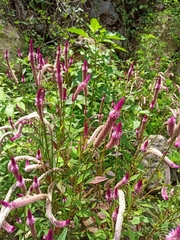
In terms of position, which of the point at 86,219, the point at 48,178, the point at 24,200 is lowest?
the point at 86,219

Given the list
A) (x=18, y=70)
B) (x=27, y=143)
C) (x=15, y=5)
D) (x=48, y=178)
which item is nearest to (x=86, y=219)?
(x=48, y=178)

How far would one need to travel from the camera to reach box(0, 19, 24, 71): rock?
4110mm

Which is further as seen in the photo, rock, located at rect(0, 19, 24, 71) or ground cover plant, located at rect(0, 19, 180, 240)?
rock, located at rect(0, 19, 24, 71)

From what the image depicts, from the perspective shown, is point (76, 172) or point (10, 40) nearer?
point (76, 172)

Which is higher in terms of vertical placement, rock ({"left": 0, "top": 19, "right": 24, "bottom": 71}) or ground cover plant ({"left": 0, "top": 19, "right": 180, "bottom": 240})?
rock ({"left": 0, "top": 19, "right": 24, "bottom": 71})

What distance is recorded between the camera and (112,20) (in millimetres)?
5445

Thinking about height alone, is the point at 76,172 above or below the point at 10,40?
below

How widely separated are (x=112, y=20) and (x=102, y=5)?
342 millimetres

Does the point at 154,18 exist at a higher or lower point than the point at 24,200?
higher

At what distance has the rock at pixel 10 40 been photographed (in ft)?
13.5

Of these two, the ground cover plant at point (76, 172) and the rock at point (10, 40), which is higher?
the rock at point (10, 40)

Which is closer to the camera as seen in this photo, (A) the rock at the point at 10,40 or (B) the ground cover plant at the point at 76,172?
(B) the ground cover plant at the point at 76,172

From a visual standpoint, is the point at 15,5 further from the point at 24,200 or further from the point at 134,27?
the point at 24,200

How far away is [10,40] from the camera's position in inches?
169
